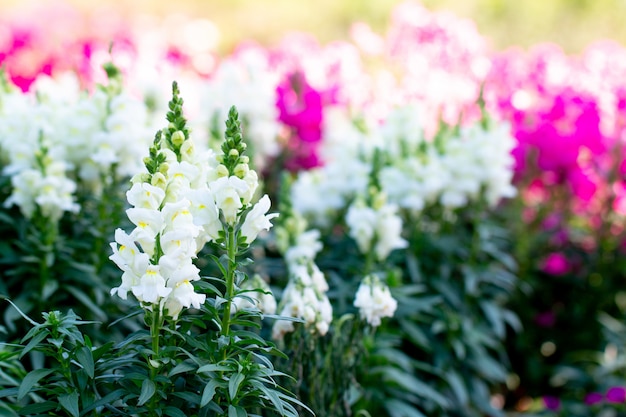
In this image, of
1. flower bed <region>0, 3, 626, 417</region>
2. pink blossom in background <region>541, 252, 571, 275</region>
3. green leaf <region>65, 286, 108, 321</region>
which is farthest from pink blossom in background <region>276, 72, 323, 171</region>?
green leaf <region>65, 286, 108, 321</region>

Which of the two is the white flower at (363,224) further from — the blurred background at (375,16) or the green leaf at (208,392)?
the blurred background at (375,16)

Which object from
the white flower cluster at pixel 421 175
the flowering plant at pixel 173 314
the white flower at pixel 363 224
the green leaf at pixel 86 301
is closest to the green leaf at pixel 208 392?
the flowering plant at pixel 173 314

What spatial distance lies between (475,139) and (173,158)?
2.24 metres

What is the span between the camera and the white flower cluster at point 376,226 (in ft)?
11.5

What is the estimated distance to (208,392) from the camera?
2041 millimetres

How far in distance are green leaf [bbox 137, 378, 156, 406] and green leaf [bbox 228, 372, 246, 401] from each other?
184mm

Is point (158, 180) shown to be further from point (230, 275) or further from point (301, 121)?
point (301, 121)

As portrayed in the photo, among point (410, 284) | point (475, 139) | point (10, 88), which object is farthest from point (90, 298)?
point (475, 139)

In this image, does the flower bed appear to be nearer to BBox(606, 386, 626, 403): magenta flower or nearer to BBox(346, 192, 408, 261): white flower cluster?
BBox(346, 192, 408, 261): white flower cluster

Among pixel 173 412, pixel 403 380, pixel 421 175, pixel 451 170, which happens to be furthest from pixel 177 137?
pixel 451 170

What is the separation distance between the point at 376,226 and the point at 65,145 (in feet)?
4.24

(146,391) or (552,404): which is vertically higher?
(146,391)

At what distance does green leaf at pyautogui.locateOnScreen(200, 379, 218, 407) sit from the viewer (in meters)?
2.00

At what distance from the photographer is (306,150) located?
521 cm
